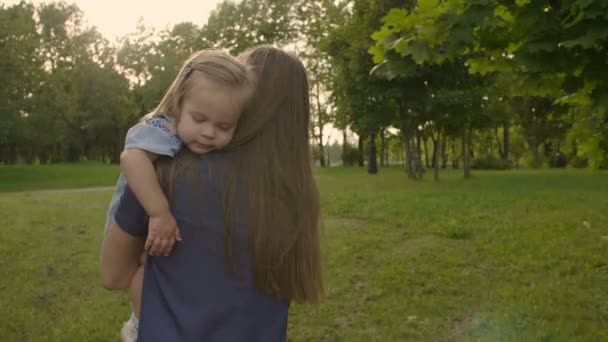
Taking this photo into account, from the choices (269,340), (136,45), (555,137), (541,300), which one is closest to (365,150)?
(555,137)

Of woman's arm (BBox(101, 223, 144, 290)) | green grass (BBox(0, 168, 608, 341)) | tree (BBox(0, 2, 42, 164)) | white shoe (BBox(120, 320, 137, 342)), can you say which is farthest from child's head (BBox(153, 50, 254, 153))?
tree (BBox(0, 2, 42, 164))

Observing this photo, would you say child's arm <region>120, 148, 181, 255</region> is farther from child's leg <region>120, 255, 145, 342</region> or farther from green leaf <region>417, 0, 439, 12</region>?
green leaf <region>417, 0, 439, 12</region>

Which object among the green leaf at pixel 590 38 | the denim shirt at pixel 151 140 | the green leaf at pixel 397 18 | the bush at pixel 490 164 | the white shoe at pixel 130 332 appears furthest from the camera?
the bush at pixel 490 164

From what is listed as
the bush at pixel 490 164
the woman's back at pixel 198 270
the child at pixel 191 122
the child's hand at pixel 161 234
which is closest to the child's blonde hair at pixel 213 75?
the child at pixel 191 122

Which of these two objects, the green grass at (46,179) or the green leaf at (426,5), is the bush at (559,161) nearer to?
the green grass at (46,179)

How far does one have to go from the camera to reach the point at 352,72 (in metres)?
25.0

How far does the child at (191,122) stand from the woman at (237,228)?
0.04m

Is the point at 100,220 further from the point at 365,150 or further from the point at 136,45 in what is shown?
the point at 365,150

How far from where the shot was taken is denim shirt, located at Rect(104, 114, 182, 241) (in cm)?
184

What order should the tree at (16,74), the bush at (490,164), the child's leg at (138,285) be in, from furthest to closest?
the bush at (490,164) < the tree at (16,74) < the child's leg at (138,285)

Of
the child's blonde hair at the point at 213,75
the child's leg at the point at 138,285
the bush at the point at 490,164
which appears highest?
the child's blonde hair at the point at 213,75

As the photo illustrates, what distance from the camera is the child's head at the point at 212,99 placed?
1893 millimetres

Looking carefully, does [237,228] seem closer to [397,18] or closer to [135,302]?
[135,302]

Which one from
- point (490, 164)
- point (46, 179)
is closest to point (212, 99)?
point (46, 179)
